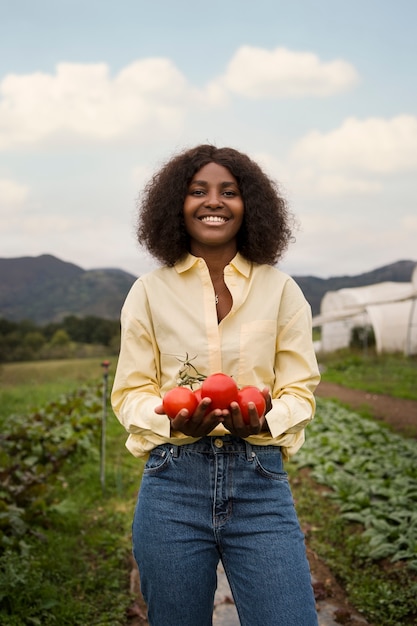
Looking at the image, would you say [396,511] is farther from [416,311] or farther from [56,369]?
[416,311]

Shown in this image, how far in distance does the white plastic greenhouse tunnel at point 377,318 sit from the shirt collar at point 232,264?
18.2m

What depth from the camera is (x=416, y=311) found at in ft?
68.1

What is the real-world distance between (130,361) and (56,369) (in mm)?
16447

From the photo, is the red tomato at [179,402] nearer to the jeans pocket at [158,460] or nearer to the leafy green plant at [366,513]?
the jeans pocket at [158,460]

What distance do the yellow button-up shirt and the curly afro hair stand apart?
0.14 meters

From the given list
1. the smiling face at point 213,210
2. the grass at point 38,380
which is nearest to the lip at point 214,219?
the smiling face at point 213,210

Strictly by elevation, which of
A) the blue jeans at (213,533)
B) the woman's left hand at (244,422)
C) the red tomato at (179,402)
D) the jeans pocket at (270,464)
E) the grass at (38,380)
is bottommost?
the grass at (38,380)

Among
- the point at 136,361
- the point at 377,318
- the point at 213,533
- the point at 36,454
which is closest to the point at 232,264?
the point at 136,361

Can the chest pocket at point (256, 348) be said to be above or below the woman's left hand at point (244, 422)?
above

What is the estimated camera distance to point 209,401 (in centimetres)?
188

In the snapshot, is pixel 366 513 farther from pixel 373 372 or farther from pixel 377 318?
pixel 377 318

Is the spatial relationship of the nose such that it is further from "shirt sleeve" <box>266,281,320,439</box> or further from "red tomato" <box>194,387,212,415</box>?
"red tomato" <box>194,387,212,415</box>

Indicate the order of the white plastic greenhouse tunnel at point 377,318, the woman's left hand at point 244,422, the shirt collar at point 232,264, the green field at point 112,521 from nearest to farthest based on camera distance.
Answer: the woman's left hand at point 244,422 → the shirt collar at point 232,264 → the green field at point 112,521 → the white plastic greenhouse tunnel at point 377,318

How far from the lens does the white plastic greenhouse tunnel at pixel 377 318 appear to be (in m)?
20.4
